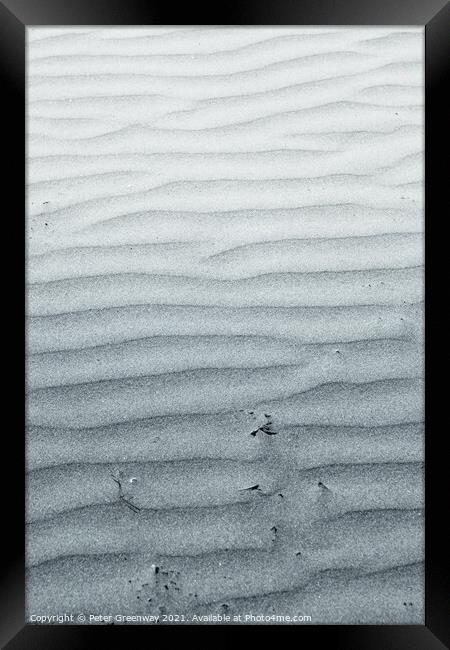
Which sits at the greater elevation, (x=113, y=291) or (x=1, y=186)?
(x=1, y=186)

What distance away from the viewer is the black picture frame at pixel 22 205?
116 centimetres

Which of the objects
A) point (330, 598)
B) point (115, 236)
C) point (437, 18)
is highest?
point (437, 18)

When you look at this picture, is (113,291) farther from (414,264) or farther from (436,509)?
(436,509)

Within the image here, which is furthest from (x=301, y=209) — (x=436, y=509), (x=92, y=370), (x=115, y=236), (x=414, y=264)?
(x=436, y=509)

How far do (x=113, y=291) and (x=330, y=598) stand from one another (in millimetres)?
872

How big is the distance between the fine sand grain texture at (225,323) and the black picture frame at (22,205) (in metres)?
0.03

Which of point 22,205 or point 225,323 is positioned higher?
point 22,205

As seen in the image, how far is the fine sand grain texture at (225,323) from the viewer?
1.19 metres

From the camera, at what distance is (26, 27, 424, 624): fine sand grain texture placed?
1188mm

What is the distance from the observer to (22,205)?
4.02 ft

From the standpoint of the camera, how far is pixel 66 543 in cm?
119

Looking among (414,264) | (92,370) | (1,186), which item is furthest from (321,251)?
(1,186)

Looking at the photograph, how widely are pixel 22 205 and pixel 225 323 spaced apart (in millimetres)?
558

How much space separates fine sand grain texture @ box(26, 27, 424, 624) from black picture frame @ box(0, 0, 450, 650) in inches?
1.2
